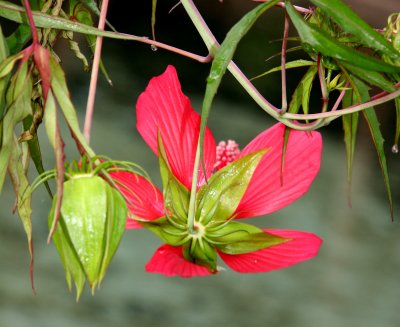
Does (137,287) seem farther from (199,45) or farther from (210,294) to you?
(199,45)

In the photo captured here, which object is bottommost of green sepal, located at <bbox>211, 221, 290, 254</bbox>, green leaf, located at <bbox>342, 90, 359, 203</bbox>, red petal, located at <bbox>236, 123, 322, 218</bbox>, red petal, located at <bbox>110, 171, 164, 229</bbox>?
green sepal, located at <bbox>211, 221, 290, 254</bbox>

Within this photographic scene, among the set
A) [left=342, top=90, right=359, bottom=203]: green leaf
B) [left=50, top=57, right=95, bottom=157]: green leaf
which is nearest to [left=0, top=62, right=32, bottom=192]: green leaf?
[left=50, top=57, right=95, bottom=157]: green leaf

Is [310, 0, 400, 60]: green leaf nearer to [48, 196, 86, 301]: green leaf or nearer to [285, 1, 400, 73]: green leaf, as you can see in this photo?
[285, 1, 400, 73]: green leaf

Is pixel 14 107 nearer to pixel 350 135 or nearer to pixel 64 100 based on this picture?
pixel 64 100

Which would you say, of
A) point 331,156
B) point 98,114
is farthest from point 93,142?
point 331,156

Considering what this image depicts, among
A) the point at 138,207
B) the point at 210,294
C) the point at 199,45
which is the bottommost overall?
the point at 210,294

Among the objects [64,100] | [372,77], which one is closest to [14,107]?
[64,100]
